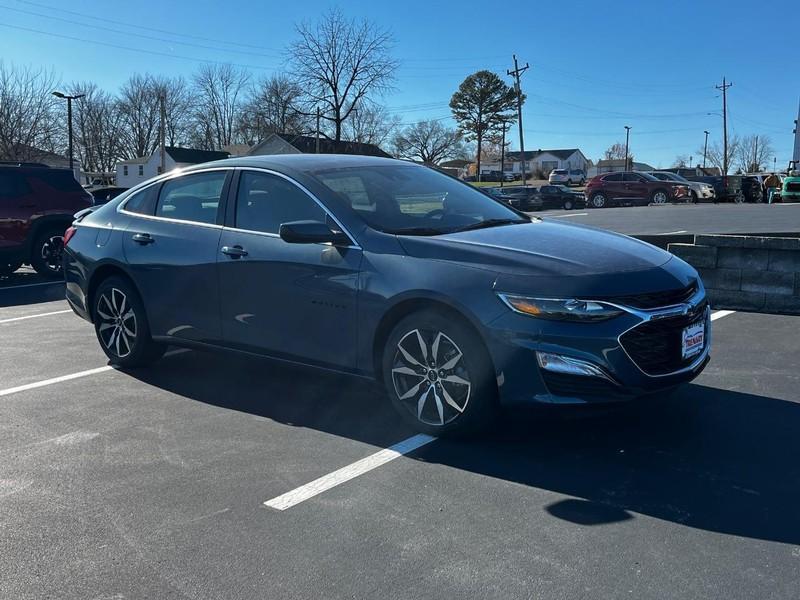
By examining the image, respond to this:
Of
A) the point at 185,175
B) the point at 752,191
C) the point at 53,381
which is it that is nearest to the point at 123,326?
the point at 53,381

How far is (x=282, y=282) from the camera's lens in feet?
15.4

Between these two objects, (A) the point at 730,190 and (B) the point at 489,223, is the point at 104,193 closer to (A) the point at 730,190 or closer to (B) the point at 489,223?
(B) the point at 489,223

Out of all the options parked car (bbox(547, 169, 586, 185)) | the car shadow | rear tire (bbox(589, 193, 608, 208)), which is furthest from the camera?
parked car (bbox(547, 169, 586, 185))

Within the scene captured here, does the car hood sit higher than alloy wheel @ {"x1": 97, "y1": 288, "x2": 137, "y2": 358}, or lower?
higher

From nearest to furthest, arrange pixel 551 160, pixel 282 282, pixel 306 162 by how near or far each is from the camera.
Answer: pixel 282 282 < pixel 306 162 < pixel 551 160

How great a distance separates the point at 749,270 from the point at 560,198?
1304 inches

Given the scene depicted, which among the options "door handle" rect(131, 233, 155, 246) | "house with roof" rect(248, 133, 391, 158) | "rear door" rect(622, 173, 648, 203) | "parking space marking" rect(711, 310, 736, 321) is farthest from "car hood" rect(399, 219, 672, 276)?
"house with roof" rect(248, 133, 391, 158)

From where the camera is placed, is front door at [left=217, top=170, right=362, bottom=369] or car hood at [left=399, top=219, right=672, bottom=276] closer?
car hood at [left=399, top=219, right=672, bottom=276]

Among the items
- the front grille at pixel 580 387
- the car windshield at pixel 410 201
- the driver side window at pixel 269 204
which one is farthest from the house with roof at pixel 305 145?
the front grille at pixel 580 387

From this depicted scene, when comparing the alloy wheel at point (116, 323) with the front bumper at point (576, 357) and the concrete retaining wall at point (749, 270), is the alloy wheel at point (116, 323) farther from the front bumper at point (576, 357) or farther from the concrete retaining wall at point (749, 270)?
the concrete retaining wall at point (749, 270)

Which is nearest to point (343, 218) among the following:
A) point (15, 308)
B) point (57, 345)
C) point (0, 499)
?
point (0, 499)

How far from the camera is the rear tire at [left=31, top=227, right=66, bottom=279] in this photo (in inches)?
467

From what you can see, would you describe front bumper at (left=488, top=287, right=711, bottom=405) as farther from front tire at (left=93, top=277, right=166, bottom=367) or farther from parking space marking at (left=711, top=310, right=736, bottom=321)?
parking space marking at (left=711, top=310, right=736, bottom=321)

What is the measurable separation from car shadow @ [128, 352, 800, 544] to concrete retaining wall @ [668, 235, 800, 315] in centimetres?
307
